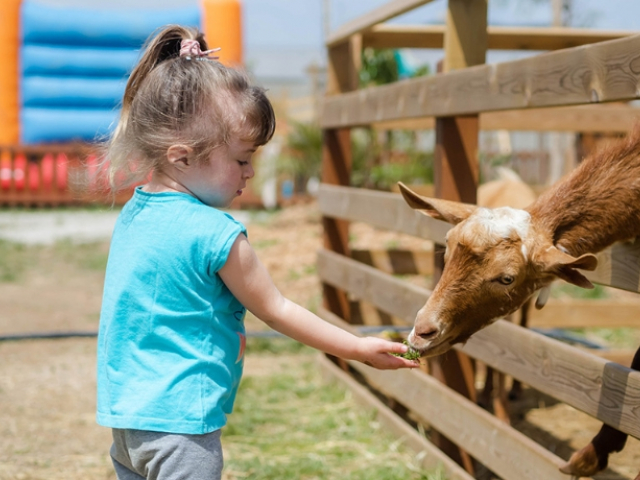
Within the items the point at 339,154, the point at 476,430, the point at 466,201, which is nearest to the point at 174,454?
the point at 476,430

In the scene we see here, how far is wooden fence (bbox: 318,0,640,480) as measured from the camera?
2.57m

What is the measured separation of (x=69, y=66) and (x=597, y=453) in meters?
18.9

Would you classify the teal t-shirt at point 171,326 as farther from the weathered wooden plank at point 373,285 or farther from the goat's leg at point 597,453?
the weathered wooden plank at point 373,285

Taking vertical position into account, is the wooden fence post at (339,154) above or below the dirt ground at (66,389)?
above

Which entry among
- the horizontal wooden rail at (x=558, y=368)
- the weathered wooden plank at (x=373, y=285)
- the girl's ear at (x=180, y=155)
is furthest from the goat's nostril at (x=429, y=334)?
the weathered wooden plank at (x=373, y=285)

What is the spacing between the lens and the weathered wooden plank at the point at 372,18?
12.8ft

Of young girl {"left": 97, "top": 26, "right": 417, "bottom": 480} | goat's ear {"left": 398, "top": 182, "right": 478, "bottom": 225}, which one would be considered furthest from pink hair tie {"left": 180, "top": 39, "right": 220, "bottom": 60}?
goat's ear {"left": 398, "top": 182, "right": 478, "bottom": 225}

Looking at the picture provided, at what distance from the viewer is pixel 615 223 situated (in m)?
2.52

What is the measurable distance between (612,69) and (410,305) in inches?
70.9

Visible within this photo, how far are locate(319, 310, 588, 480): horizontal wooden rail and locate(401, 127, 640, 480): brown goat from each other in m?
0.56

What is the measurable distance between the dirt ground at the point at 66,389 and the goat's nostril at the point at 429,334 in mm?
1737

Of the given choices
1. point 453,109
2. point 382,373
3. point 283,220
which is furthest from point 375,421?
point 283,220

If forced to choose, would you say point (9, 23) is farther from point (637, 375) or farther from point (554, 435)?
point (637, 375)

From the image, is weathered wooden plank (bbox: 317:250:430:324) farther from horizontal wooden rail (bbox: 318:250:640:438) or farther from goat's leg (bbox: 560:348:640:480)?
goat's leg (bbox: 560:348:640:480)
